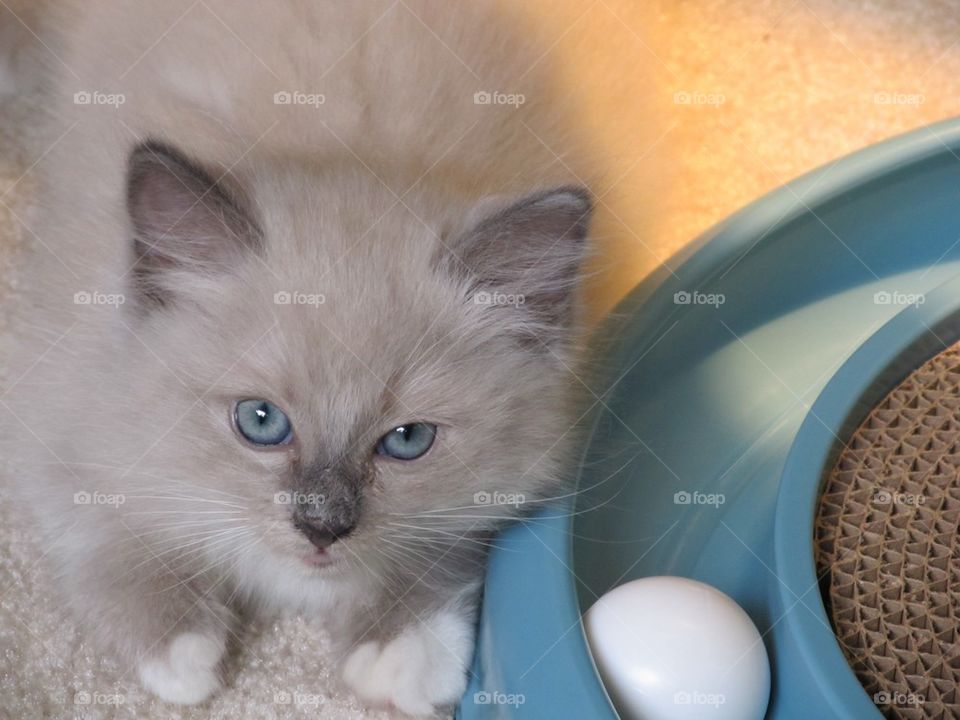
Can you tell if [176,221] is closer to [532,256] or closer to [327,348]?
[327,348]

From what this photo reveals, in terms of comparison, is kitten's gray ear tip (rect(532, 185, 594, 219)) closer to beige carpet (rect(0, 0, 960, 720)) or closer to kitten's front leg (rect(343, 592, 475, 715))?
beige carpet (rect(0, 0, 960, 720))

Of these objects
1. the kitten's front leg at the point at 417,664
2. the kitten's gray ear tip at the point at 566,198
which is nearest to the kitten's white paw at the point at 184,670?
the kitten's front leg at the point at 417,664

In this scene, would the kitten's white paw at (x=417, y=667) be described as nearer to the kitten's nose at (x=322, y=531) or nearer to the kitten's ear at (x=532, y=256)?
the kitten's nose at (x=322, y=531)

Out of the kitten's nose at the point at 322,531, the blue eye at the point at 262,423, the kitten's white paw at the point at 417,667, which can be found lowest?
the kitten's white paw at the point at 417,667

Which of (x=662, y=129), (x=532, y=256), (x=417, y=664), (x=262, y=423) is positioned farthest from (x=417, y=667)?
(x=662, y=129)

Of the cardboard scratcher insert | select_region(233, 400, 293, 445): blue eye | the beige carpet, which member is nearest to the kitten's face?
select_region(233, 400, 293, 445): blue eye
